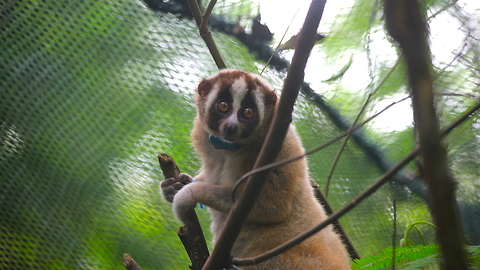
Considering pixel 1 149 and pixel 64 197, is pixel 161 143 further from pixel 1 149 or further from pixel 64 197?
pixel 1 149

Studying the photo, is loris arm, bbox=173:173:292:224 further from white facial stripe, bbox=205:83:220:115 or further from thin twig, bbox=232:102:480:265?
thin twig, bbox=232:102:480:265

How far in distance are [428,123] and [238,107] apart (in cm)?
194

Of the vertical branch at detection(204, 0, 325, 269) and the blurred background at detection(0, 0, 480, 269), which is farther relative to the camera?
the blurred background at detection(0, 0, 480, 269)

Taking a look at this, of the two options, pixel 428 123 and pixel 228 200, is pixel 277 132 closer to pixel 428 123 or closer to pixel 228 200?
pixel 428 123

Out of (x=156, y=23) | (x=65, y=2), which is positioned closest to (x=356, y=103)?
(x=156, y=23)

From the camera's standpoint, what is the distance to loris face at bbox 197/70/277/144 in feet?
8.06

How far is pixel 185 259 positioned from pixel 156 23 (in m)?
2.10

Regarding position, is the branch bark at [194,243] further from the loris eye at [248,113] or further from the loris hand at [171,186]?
the loris eye at [248,113]

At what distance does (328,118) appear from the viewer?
12.1 ft

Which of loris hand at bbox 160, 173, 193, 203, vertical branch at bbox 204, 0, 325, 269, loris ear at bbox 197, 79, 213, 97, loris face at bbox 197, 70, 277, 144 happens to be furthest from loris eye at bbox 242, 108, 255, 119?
vertical branch at bbox 204, 0, 325, 269

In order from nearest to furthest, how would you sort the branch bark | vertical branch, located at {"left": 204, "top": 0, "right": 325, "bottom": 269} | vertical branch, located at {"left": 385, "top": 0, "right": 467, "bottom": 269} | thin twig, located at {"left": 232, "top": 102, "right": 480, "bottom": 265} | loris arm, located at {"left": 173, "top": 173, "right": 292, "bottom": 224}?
vertical branch, located at {"left": 385, "top": 0, "right": 467, "bottom": 269}, thin twig, located at {"left": 232, "top": 102, "right": 480, "bottom": 265}, vertical branch, located at {"left": 204, "top": 0, "right": 325, "bottom": 269}, the branch bark, loris arm, located at {"left": 173, "top": 173, "right": 292, "bottom": 224}

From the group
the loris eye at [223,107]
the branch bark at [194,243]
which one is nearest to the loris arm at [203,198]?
the branch bark at [194,243]

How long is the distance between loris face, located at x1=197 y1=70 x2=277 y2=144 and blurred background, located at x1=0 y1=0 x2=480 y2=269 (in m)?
0.82

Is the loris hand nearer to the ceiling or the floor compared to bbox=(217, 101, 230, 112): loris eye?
nearer to the floor
